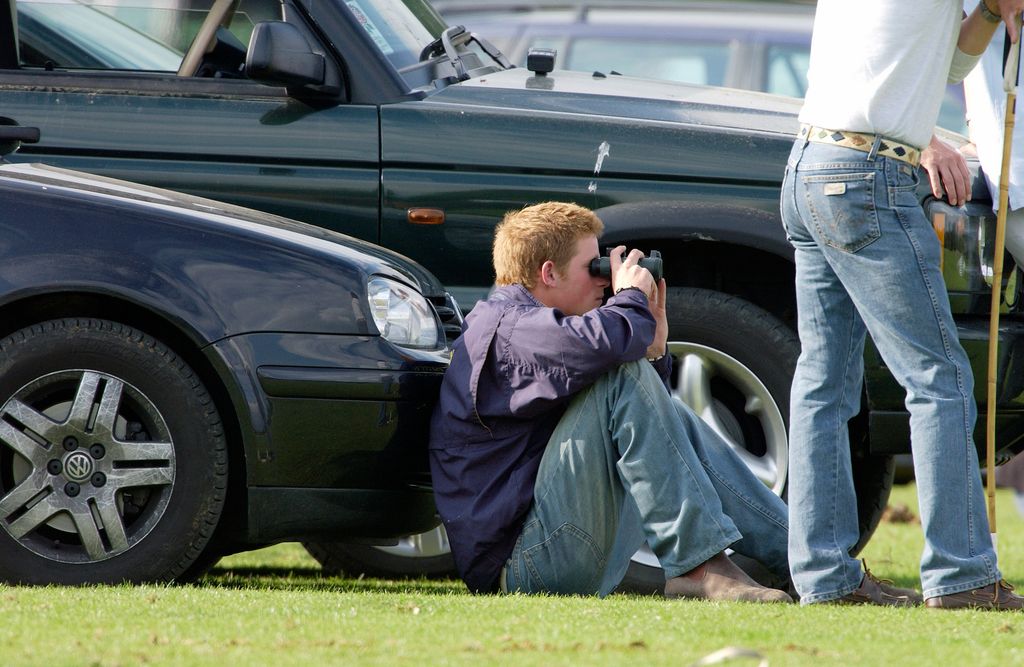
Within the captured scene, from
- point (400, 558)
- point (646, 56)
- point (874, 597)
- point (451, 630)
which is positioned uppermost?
point (646, 56)

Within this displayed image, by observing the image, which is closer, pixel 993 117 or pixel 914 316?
pixel 914 316

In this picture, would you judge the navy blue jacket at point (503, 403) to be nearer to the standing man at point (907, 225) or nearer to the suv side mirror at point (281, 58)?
the standing man at point (907, 225)

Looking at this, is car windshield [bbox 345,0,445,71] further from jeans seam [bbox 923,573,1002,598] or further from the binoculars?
jeans seam [bbox 923,573,1002,598]

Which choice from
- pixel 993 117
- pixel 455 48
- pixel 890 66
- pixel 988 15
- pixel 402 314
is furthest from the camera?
pixel 455 48

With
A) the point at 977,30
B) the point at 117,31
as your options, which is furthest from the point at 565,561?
the point at 117,31

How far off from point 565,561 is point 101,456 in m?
1.27

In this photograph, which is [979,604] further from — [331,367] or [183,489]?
[183,489]

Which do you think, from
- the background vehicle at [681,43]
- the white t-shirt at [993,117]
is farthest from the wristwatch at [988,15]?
the background vehicle at [681,43]

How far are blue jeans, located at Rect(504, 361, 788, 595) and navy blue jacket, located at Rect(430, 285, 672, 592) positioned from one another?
0.07m

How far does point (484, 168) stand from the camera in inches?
205

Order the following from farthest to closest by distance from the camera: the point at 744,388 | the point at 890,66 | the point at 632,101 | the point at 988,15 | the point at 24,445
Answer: the point at 632,101 → the point at 744,388 → the point at 24,445 → the point at 988,15 → the point at 890,66

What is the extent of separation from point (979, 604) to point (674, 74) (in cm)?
682

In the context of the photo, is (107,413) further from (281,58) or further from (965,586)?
(965,586)

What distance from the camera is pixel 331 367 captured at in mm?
4234
